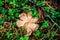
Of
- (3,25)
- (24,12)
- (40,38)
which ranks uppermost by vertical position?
(24,12)

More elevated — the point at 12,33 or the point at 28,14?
the point at 28,14

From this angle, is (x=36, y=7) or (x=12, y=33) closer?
(x=12, y=33)

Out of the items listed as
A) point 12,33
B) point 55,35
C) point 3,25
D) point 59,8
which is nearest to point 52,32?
point 55,35

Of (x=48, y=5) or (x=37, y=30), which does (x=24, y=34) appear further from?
(x=48, y=5)

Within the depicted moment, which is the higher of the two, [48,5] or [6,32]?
[48,5]

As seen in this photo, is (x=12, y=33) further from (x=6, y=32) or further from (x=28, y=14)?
(x=28, y=14)

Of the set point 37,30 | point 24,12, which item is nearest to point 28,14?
point 24,12

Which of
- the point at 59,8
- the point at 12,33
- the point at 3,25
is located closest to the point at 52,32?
the point at 59,8

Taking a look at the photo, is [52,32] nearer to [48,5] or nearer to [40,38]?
[40,38]

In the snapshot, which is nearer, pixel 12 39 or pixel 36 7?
pixel 12 39
